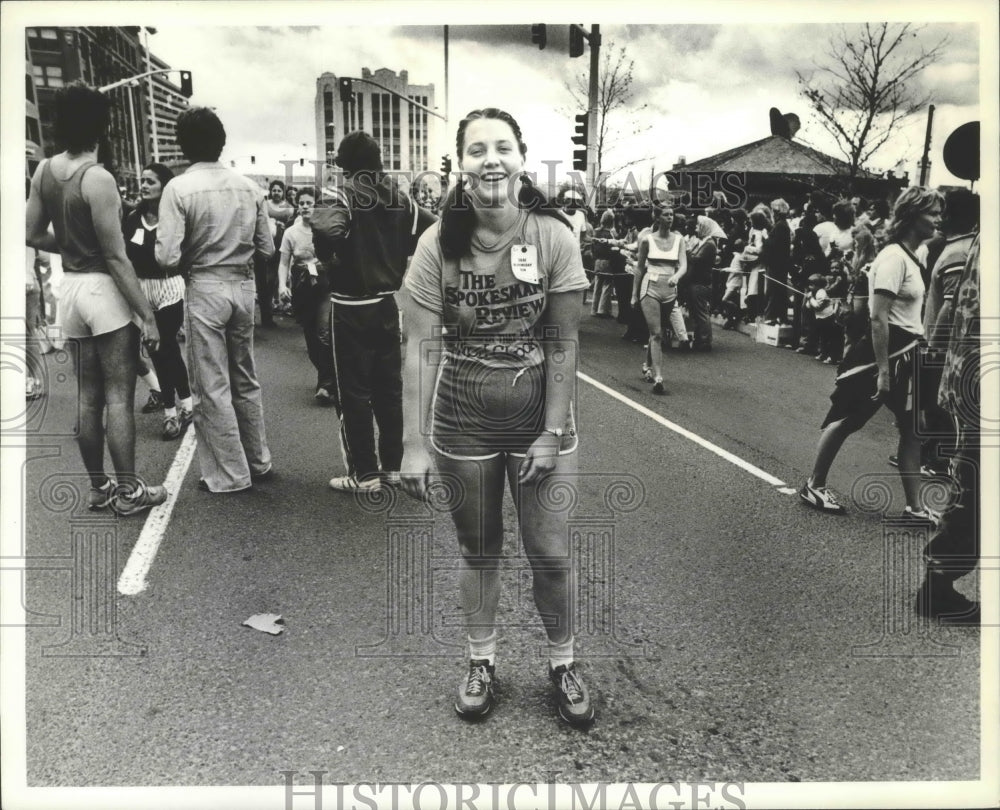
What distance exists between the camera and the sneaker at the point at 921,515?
3.82 metres

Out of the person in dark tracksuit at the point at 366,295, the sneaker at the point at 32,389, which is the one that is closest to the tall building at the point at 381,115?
the person in dark tracksuit at the point at 366,295

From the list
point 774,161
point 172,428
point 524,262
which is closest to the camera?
point 524,262

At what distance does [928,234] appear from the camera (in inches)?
141

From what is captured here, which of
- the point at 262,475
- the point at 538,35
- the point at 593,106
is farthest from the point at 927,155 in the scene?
the point at 262,475

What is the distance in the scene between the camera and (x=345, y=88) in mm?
3174

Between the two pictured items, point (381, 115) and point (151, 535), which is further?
point (151, 535)

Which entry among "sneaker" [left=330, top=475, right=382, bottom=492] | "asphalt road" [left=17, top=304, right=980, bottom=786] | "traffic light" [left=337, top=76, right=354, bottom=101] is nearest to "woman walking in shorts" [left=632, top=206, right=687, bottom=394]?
"asphalt road" [left=17, top=304, right=980, bottom=786]

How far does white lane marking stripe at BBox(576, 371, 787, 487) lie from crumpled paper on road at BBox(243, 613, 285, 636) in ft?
7.40

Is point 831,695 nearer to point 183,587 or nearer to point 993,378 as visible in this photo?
point 993,378

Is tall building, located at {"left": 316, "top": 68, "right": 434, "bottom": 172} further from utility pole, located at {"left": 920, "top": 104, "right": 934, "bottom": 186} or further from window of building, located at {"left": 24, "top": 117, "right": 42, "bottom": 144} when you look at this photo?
utility pole, located at {"left": 920, "top": 104, "right": 934, "bottom": 186}

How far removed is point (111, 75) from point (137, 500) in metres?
1.96

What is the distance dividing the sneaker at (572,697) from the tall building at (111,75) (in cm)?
238

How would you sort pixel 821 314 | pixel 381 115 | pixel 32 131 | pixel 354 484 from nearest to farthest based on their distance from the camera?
pixel 32 131
pixel 381 115
pixel 354 484
pixel 821 314

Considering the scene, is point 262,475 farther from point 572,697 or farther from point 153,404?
point 572,697
